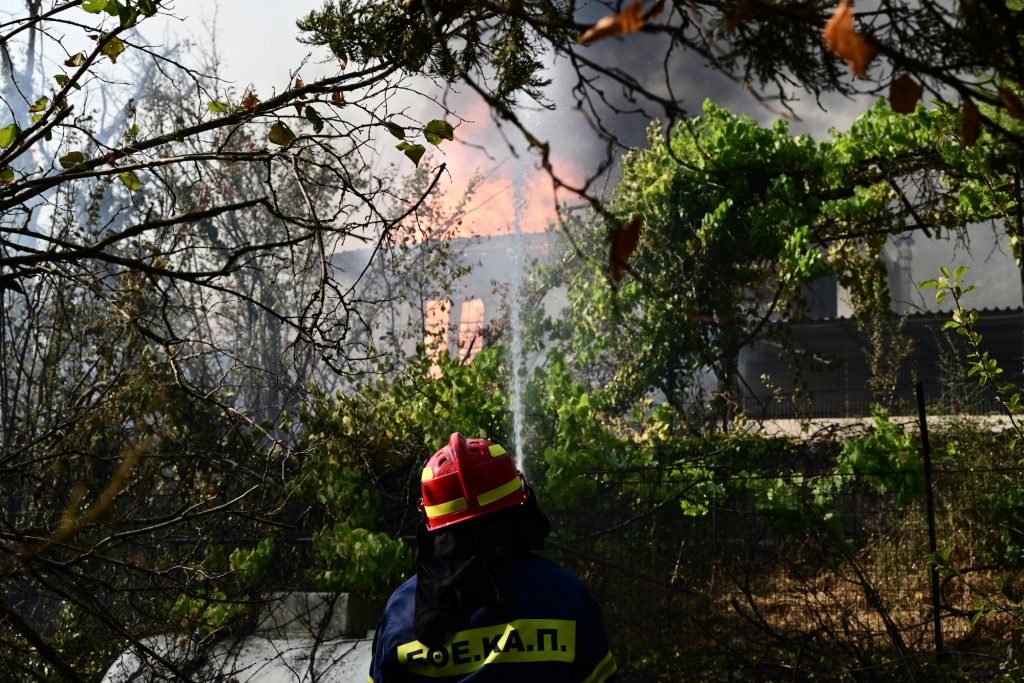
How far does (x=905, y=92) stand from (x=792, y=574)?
616 cm

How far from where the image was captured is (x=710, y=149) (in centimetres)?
949

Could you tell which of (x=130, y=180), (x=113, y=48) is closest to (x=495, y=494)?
(x=130, y=180)

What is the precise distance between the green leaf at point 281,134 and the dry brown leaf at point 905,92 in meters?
1.84

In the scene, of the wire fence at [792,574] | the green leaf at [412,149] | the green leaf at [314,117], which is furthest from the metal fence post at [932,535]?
the green leaf at [314,117]

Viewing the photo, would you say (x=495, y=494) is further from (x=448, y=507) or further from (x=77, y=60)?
(x=77, y=60)

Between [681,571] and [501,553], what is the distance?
4766 mm

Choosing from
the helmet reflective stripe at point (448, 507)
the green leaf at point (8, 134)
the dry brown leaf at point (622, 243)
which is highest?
the green leaf at point (8, 134)

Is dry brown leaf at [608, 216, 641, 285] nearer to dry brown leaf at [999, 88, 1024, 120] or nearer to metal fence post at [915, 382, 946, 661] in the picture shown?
dry brown leaf at [999, 88, 1024, 120]

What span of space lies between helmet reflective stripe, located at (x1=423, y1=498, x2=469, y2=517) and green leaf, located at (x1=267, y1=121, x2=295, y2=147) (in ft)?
3.51

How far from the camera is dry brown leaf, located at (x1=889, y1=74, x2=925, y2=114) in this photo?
1.18 m

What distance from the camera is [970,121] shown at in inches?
47.6

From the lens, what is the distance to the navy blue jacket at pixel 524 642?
8.10ft

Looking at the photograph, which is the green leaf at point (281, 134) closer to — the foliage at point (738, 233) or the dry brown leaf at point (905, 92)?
the dry brown leaf at point (905, 92)

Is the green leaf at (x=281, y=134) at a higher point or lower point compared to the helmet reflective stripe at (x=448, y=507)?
higher
